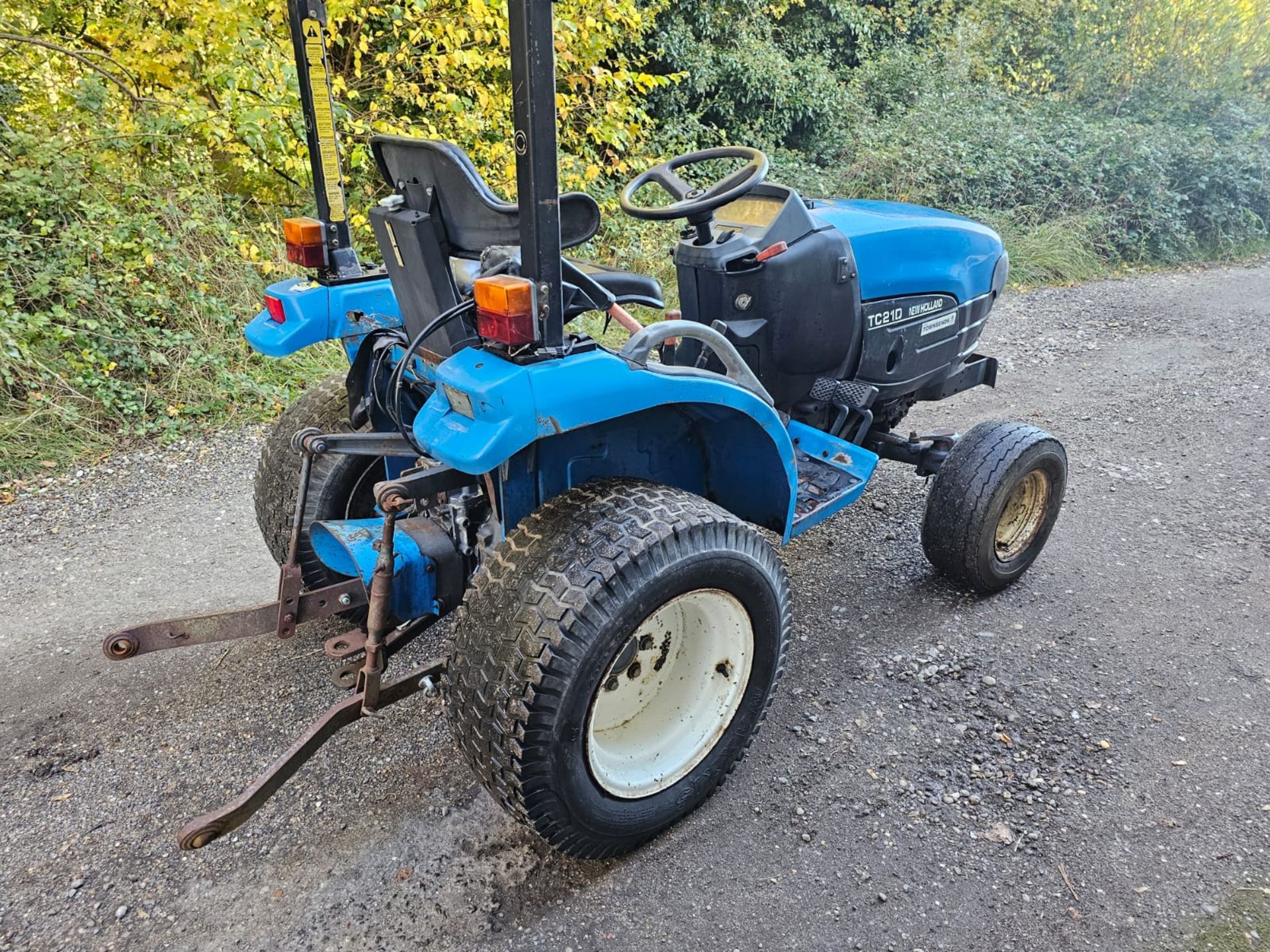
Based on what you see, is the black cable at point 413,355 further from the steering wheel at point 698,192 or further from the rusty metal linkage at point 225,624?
the steering wheel at point 698,192

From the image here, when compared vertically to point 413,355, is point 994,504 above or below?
below

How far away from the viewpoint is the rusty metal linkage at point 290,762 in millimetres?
1650

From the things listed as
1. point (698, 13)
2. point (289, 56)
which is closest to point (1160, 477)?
point (289, 56)

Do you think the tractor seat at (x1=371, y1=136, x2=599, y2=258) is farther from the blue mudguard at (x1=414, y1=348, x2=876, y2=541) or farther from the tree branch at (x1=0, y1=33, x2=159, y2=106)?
the tree branch at (x1=0, y1=33, x2=159, y2=106)

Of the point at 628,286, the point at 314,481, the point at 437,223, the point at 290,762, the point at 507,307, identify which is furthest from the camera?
the point at 314,481

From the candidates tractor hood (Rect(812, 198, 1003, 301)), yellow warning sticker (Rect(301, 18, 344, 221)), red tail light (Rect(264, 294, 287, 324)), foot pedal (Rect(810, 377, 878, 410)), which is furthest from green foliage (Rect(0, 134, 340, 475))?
tractor hood (Rect(812, 198, 1003, 301))

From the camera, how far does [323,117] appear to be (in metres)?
2.28

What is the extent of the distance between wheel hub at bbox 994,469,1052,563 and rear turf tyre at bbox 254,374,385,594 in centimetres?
210

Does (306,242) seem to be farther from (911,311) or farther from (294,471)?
(911,311)

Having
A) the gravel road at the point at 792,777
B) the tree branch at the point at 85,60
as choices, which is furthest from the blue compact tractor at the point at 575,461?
the tree branch at the point at 85,60

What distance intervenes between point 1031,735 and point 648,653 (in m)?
1.12

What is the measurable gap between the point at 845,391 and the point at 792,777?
138cm

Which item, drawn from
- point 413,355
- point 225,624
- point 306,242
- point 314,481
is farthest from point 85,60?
point 225,624

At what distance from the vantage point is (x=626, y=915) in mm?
1875
